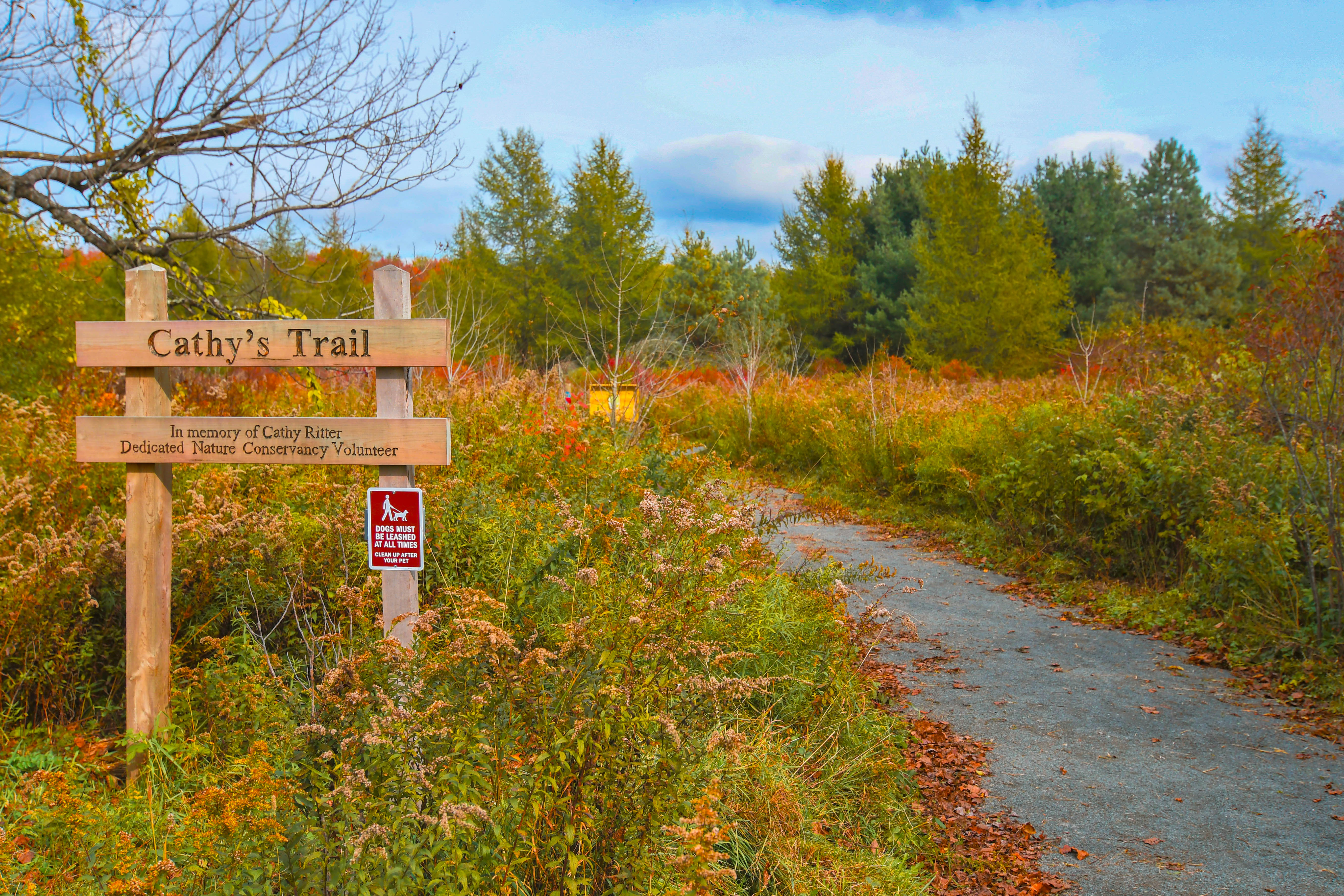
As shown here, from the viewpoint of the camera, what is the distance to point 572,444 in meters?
6.67

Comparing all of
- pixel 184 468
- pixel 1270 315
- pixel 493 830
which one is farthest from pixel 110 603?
pixel 1270 315

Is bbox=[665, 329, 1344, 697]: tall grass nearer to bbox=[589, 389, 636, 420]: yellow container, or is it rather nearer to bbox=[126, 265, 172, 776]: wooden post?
bbox=[589, 389, 636, 420]: yellow container

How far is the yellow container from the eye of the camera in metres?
8.98

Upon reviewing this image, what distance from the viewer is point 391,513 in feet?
12.3

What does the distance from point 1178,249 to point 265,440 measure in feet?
126

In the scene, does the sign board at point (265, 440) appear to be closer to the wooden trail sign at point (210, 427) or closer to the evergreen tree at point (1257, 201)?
the wooden trail sign at point (210, 427)

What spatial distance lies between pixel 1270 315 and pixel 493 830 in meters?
6.51

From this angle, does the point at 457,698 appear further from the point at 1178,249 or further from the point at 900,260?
the point at 1178,249

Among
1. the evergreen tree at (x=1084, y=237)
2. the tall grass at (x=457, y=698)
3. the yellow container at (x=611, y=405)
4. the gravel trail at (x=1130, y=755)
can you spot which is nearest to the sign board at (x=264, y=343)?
the tall grass at (x=457, y=698)

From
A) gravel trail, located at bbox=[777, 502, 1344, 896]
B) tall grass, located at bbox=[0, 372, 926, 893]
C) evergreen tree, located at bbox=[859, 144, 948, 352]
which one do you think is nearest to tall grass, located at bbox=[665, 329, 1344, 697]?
gravel trail, located at bbox=[777, 502, 1344, 896]

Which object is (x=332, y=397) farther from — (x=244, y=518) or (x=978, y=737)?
(x=978, y=737)

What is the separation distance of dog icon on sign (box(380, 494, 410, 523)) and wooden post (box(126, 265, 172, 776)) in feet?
4.20

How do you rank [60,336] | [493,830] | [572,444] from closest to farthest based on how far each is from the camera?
[493,830], [572,444], [60,336]

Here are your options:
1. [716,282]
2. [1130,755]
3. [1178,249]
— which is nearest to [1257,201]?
[1178,249]
